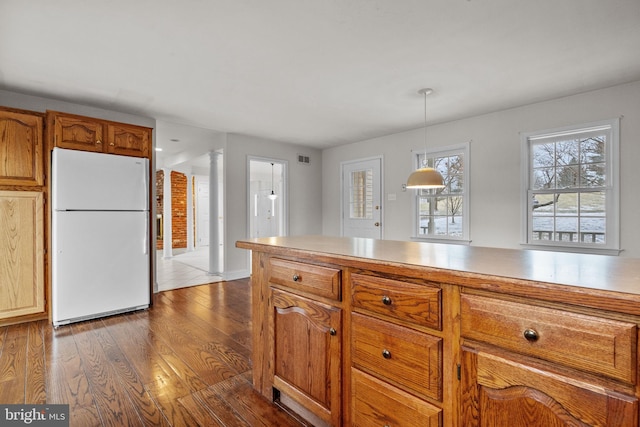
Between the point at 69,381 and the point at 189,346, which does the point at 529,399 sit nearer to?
the point at 189,346

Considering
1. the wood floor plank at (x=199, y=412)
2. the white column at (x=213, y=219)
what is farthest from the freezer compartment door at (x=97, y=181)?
the wood floor plank at (x=199, y=412)

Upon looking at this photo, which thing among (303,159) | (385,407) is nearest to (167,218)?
(303,159)

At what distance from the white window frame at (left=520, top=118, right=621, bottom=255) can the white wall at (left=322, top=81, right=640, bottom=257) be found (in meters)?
0.05

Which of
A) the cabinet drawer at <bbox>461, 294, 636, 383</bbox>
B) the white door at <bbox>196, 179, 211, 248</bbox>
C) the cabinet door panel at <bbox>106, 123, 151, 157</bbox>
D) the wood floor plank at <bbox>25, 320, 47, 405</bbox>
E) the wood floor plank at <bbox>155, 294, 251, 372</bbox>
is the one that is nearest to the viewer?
the cabinet drawer at <bbox>461, 294, 636, 383</bbox>

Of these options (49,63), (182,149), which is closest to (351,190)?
(182,149)

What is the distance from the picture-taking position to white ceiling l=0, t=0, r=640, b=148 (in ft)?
6.84

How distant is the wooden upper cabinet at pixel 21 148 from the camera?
3111 mm

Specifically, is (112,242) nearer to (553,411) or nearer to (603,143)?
(553,411)

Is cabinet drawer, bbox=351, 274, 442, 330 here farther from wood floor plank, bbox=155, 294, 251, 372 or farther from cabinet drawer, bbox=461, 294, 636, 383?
wood floor plank, bbox=155, 294, 251, 372

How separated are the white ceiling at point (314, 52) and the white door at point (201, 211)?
5.60 meters

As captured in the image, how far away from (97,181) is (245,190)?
7.51 feet

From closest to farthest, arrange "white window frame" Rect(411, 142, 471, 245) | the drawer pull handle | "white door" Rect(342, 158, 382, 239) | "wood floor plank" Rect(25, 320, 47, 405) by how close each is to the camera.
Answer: the drawer pull handle → "wood floor plank" Rect(25, 320, 47, 405) → "white window frame" Rect(411, 142, 471, 245) → "white door" Rect(342, 158, 382, 239)

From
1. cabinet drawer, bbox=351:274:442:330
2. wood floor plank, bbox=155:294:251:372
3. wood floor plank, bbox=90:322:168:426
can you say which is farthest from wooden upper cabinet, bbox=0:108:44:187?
cabinet drawer, bbox=351:274:442:330

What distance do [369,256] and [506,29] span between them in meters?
2.09
